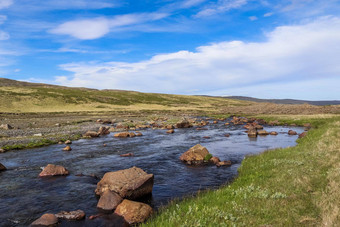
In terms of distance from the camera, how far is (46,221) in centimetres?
964

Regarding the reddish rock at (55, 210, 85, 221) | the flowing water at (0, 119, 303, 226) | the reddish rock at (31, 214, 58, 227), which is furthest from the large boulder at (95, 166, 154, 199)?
the reddish rock at (31, 214, 58, 227)

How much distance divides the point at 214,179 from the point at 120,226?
25.8 ft

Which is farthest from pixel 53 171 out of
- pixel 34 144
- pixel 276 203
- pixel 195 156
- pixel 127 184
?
pixel 276 203

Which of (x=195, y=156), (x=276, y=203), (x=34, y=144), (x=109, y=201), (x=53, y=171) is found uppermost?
(x=276, y=203)

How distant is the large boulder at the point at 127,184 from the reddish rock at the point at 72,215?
2228 millimetres

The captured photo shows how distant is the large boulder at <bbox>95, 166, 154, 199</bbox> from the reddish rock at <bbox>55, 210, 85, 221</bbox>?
2.23 metres

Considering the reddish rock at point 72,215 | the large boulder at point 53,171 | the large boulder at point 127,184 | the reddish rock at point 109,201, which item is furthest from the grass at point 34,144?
the reddish rock at point 109,201

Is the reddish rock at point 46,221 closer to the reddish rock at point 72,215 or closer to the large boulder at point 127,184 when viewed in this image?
the reddish rock at point 72,215

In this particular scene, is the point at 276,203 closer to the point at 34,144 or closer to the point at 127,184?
the point at 127,184

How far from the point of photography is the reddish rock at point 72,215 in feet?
33.6

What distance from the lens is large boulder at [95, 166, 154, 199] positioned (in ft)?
40.2

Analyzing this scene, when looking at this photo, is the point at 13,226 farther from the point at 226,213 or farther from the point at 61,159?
the point at 61,159

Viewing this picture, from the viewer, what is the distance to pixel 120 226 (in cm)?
955

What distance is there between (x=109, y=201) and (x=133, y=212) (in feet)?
6.09
